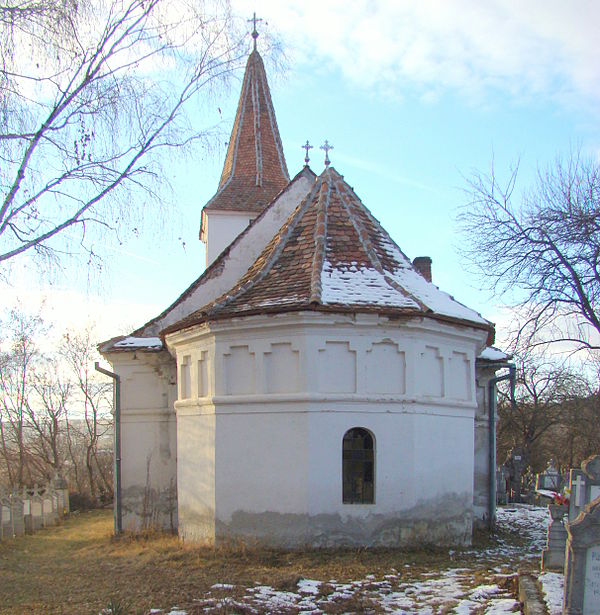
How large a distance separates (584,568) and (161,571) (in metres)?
6.74

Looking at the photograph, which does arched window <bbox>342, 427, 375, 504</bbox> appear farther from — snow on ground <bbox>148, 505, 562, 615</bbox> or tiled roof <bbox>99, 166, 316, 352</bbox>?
tiled roof <bbox>99, 166, 316, 352</bbox>

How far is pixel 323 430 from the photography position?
12883 mm

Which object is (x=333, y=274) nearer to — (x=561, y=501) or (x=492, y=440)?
(x=561, y=501)

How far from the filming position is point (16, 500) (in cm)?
2086

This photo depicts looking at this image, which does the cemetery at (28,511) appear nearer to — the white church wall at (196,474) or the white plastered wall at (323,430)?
the white church wall at (196,474)

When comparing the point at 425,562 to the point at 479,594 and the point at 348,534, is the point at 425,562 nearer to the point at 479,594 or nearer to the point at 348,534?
the point at 348,534

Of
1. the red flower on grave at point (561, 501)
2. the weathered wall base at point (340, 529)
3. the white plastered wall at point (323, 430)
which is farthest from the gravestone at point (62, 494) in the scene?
the red flower on grave at point (561, 501)

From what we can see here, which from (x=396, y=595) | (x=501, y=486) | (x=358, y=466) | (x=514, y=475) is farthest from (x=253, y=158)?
(x=396, y=595)

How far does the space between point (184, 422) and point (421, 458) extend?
4.87 metres

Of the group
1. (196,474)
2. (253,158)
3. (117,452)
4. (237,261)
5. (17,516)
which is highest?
(253,158)

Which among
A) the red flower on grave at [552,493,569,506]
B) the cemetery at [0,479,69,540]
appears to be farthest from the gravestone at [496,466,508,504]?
the red flower on grave at [552,493,569,506]

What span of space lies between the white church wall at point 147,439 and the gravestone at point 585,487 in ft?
31.9

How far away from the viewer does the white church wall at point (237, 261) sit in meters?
17.5

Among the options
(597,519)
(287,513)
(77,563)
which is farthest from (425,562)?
(77,563)
